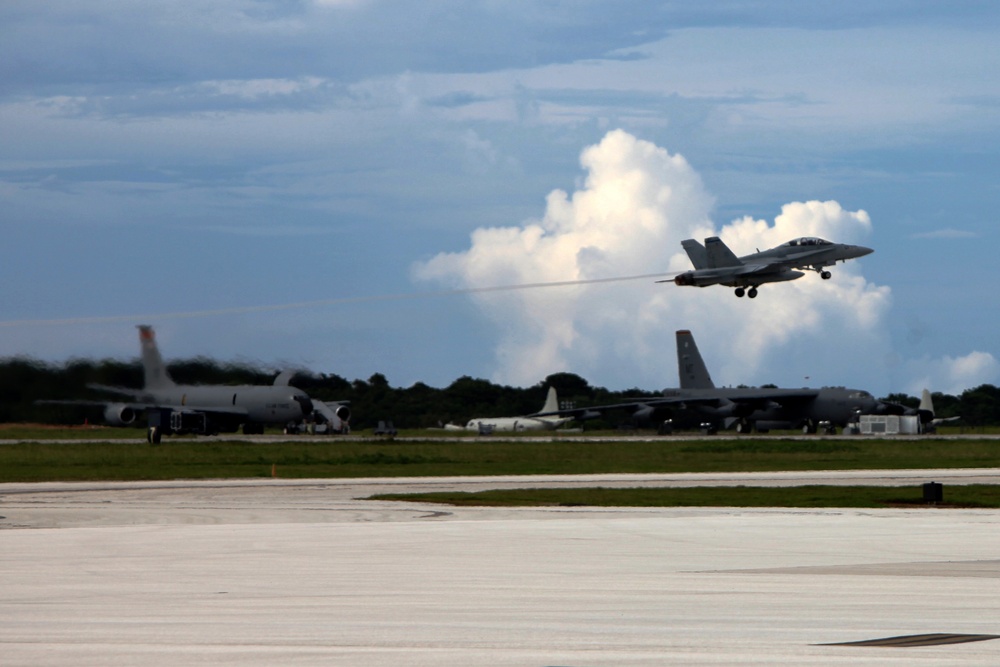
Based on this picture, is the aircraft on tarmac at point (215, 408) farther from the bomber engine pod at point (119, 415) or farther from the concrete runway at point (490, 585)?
the concrete runway at point (490, 585)

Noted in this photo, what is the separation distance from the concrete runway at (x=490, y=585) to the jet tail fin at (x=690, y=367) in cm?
7588

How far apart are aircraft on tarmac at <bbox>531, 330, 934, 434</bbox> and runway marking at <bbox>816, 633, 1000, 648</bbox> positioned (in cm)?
7763

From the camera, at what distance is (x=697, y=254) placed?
58062mm

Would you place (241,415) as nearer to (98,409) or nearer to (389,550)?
(98,409)

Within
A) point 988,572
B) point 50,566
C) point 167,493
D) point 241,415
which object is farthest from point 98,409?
point 988,572

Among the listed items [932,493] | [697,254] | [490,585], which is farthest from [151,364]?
[490,585]

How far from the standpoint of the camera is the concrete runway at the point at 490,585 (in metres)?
10.9

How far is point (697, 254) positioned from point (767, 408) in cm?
3919

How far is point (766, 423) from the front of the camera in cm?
9669

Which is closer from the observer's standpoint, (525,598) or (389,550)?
(525,598)

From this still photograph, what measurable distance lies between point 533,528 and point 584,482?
16288 mm

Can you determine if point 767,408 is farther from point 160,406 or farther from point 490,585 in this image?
point 490,585

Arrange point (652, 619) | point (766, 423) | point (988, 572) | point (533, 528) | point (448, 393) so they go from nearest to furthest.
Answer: point (652, 619)
point (988, 572)
point (533, 528)
point (766, 423)
point (448, 393)

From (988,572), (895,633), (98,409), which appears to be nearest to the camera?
(895,633)
